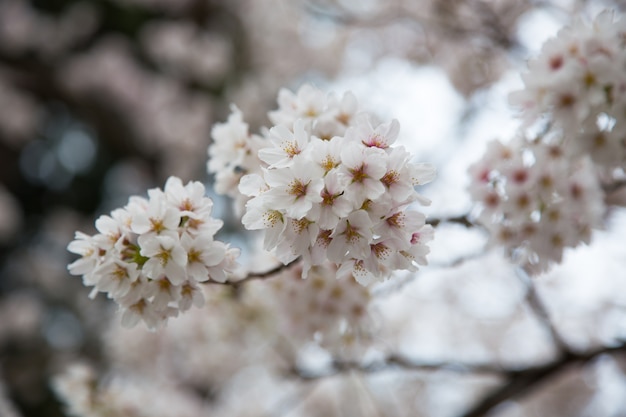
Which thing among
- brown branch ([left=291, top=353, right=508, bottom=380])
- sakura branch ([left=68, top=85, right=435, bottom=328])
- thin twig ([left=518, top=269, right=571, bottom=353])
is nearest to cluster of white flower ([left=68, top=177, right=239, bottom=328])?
sakura branch ([left=68, top=85, right=435, bottom=328])

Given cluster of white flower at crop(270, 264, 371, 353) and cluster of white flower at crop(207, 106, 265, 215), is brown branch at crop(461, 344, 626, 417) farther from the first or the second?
cluster of white flower at crop(207, 106, 265, 215)

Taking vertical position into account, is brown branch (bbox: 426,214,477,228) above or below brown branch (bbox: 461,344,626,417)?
above

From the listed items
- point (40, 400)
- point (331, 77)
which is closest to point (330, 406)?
point (40, 400)

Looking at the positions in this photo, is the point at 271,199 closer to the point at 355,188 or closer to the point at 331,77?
the point at 355,188

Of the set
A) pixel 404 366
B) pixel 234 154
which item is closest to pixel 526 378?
pixel 404 366

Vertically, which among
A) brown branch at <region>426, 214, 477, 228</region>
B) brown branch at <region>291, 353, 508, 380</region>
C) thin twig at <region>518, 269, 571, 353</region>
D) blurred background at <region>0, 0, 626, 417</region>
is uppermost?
brown branch at <region>426, 214, 477, 228</region>

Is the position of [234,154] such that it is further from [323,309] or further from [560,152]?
[560,152]
